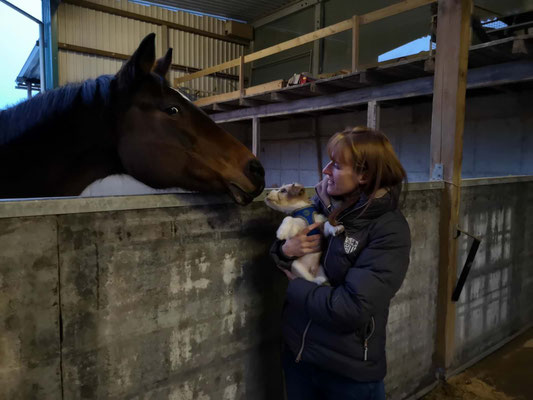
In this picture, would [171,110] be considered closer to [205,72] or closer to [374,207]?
[374,207]

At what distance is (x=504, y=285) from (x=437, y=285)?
3.49 feet

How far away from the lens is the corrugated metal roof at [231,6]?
11234mm

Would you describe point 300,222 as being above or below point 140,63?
below

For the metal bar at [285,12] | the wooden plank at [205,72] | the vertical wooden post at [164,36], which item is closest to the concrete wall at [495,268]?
the wooden plank at [205,72]

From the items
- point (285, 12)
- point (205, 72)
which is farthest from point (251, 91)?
point (285, 12)

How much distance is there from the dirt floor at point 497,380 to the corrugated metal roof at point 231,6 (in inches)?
428

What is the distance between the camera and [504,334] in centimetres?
340

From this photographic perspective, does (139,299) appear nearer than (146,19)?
Yes

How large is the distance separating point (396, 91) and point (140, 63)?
16.3 ft

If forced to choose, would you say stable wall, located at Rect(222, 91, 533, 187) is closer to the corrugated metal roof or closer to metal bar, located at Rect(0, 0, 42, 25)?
the corrugated metal roof

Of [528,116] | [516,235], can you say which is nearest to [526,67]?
[528,116]

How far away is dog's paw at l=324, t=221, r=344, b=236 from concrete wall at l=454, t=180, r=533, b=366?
6.31 feet

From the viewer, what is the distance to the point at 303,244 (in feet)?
4.17

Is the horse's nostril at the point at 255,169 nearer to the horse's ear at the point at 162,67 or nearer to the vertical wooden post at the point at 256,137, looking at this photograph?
the horse's ear at the point at 162,67
